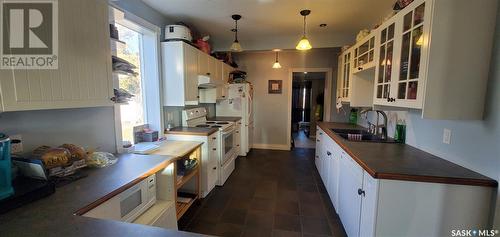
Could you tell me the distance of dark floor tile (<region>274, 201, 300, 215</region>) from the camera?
2439 millimetres

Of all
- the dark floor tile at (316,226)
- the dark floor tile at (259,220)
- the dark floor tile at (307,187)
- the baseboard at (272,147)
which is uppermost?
the baseboard at (272,147)

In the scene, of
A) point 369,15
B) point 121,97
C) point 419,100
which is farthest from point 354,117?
point 121,97

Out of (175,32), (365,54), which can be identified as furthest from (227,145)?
(365,54)

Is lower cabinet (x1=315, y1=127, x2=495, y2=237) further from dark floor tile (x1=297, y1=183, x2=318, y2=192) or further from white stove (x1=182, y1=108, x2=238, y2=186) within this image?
white stove (x1=182, y1=108, x2=238, y2=186)

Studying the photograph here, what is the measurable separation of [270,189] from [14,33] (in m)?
2.89

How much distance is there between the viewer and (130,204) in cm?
140

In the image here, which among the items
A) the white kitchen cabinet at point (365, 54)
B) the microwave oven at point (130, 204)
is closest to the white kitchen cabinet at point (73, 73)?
the microwave oven at point (130, 204)

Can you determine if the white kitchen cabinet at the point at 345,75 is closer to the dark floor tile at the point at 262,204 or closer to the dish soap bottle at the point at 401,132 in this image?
the dish soap bottle at the point at 401,132

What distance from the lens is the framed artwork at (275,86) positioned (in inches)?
201

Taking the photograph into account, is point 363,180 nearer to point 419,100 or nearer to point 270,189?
point 419,100

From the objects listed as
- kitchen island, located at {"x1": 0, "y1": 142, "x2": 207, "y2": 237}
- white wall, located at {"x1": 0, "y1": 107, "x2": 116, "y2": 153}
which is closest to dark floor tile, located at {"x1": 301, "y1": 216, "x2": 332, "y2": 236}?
kitchen island, located at {"x1": 0, "y1": 142, "x2": 207, "y2": 237}

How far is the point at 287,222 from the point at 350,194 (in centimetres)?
77

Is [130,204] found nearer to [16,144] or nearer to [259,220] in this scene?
[16,144]

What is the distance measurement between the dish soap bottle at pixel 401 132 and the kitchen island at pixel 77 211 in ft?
7.65
